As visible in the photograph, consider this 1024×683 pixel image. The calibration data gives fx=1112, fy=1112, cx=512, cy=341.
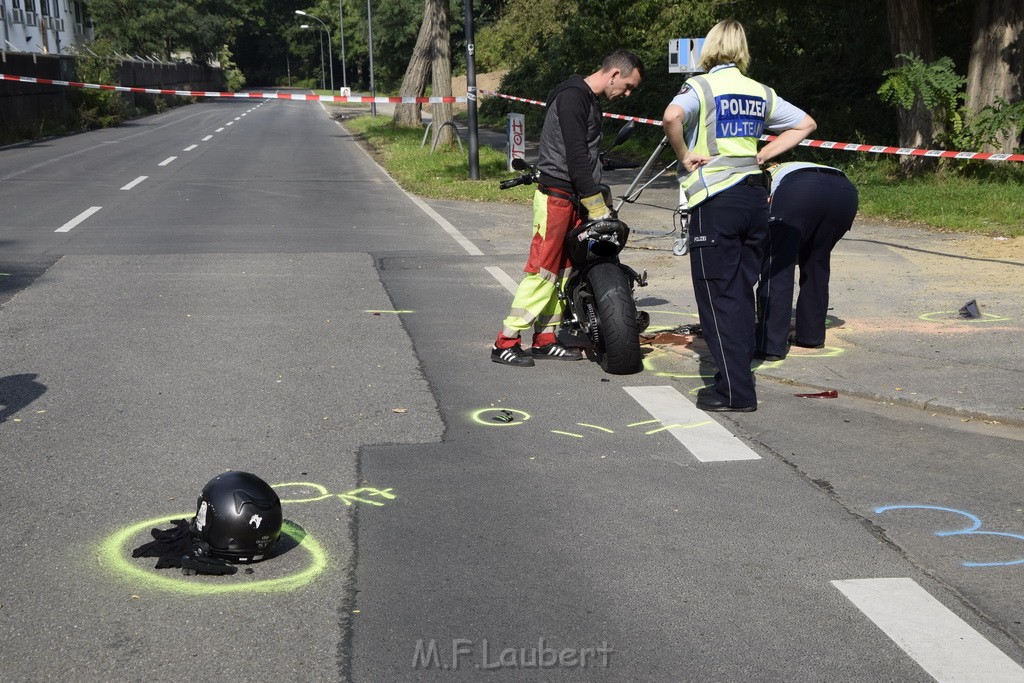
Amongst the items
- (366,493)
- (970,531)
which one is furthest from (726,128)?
(366,493)

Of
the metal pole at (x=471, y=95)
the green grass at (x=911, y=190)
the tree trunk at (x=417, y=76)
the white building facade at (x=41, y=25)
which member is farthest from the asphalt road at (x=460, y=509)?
the white building facade at (x=41, y=25)

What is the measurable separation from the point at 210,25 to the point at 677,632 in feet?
325

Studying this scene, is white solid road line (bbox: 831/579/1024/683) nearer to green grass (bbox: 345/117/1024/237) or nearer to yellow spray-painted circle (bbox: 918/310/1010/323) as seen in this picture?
yellow spray-painted circle (bbox: 918/310/1010/323)

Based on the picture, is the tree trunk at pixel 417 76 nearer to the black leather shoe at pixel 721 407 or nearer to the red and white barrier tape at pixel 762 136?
the red and white barrier tape at pixel 762 136

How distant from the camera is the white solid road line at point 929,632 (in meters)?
3.18

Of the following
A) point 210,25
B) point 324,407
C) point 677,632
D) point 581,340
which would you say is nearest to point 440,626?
point 677,632

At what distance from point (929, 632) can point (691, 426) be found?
2316mm

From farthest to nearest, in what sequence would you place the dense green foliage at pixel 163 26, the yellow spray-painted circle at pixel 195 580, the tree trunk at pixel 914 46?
1. the dense green foliage at pixel 163 26
2. the tree trunk at pixel 914 46
3. the yellow spray-painted circle at pixel 195 580

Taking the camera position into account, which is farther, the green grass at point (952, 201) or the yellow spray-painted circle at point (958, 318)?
the green grass at point (952, 201)

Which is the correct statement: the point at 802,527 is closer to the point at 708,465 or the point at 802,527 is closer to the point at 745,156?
the point at 708,465

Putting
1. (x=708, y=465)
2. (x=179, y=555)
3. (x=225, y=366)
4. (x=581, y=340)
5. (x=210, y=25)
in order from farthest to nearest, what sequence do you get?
(x=210, y=25) → (x=581, y=340) → (x=225, y=366) → (x=708, y=465) → (x=179, y=555)

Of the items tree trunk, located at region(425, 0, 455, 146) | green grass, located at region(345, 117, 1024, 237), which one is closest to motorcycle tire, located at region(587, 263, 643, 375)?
green grass, located at region(345, 117, 1024, 237)

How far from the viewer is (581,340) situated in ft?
24.9

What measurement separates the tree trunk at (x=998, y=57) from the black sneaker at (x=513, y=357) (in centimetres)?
1072
